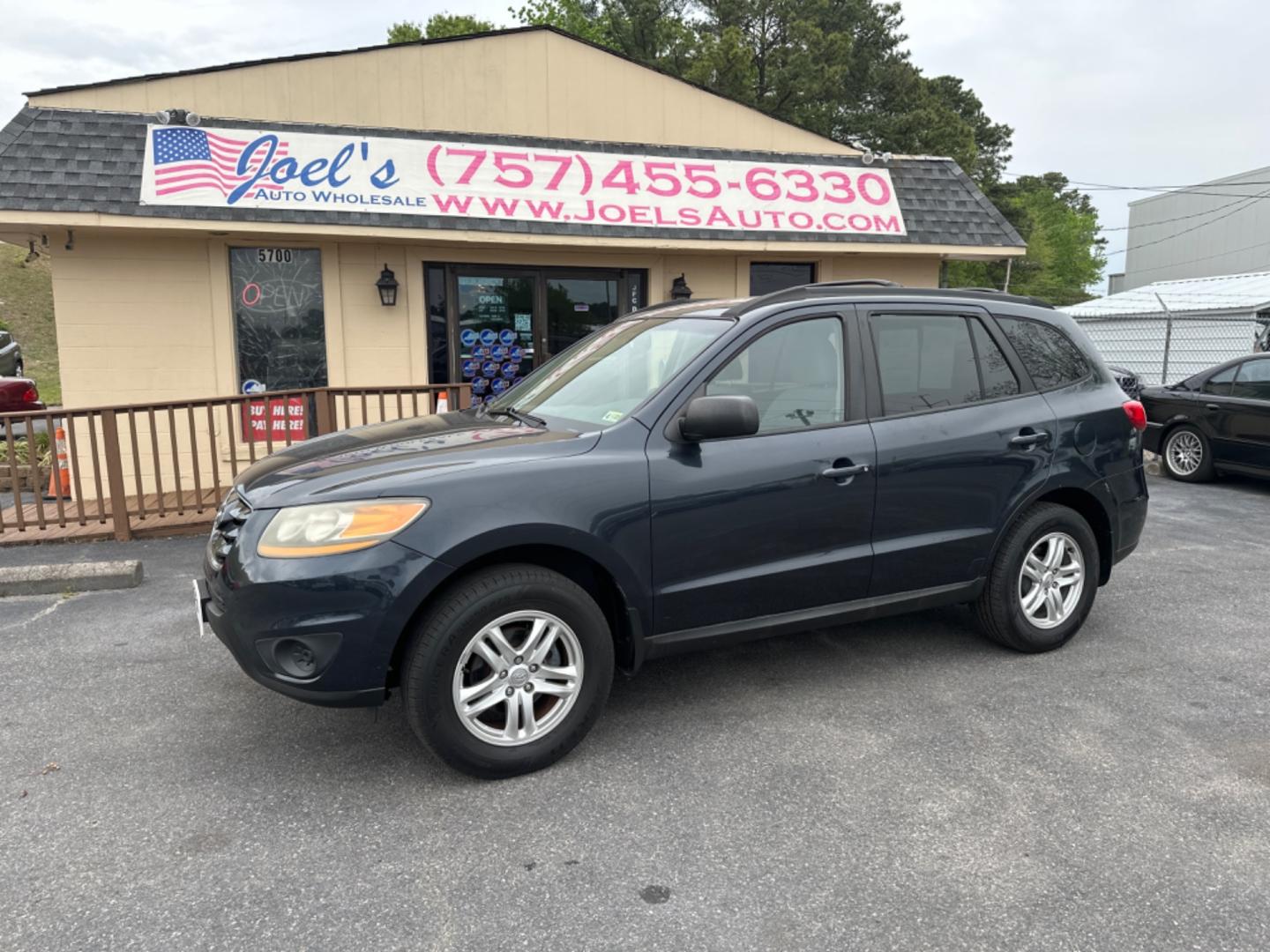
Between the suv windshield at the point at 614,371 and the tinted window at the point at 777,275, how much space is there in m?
6.39

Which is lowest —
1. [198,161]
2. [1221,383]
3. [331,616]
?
[331,616]

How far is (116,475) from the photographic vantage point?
6.55m

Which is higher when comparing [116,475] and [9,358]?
[9,358]

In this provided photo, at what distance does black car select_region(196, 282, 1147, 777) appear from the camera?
9.91 feet

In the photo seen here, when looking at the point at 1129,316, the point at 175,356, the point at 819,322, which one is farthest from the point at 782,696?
the point at 1129,316

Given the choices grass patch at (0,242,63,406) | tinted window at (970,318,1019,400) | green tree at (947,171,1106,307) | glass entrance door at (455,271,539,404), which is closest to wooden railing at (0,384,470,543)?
glass entrance door at (455,271,539,404)

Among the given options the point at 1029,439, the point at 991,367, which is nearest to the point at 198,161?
the point at 991,367

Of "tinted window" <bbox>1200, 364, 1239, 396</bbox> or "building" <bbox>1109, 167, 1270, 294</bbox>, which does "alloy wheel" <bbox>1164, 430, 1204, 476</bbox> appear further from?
"building" <bbox>1109, 167, 1270, 294</bbox>

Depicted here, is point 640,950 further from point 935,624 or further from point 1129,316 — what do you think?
point 1129,316

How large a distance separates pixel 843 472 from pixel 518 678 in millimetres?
1615

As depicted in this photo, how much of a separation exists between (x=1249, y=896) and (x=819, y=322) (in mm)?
2550

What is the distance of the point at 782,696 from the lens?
3.95 meters

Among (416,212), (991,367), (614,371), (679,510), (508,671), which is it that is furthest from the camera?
(416,212)

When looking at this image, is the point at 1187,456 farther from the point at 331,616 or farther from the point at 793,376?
the point at 331,616
